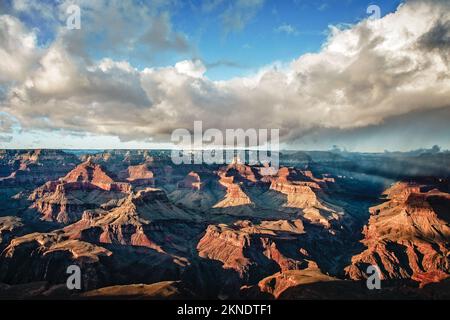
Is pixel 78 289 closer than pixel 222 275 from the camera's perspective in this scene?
Yes
